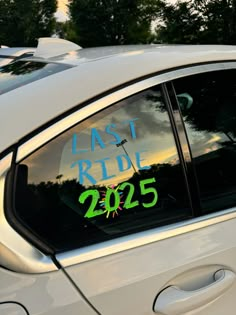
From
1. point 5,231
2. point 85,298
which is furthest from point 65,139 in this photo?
point 85,298

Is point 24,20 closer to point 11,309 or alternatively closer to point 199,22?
point 199,22

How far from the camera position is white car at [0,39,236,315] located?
1238 millimetres

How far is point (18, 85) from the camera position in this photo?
61.2 inches

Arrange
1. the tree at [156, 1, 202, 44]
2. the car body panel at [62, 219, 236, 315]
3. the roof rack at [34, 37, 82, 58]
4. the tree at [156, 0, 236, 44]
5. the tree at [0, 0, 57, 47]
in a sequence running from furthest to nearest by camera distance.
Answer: the tree at [0, 0, 57, 47], the tree at [156, 1, 202, 44], the tree at [156, 0, 236, 44], the roof rack at [34, 37, 82, 58], the car body panel at [62, 219, 236, 315]

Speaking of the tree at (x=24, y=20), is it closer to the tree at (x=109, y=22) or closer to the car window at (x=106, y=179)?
the tree at (x=109, y=22)

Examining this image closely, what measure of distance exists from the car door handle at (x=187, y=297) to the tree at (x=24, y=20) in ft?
95.0

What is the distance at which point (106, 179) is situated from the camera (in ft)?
4.68

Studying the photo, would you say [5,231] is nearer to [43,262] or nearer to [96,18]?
[43,262]

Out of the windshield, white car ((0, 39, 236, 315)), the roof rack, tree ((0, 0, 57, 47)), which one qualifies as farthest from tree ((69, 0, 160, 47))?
white car ((0, 39, 236, 315))

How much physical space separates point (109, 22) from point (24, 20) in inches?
319

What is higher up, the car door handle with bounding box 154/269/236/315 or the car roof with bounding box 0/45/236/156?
the car roof with bounding box 0/45/236/156

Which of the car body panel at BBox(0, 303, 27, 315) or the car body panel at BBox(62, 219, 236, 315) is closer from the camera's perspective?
the car body panel at BBox(0, 303, 27, 315)

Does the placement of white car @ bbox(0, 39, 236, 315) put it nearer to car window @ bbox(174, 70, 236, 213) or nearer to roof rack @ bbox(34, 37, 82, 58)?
car window @ bbox(174, 70, 236, 213)

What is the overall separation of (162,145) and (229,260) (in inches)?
17.3
